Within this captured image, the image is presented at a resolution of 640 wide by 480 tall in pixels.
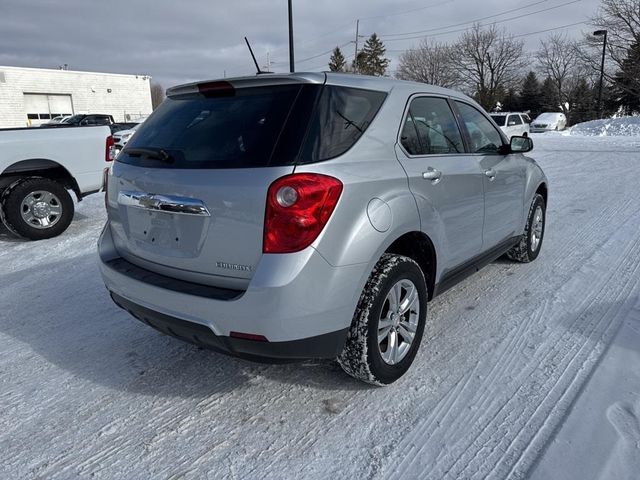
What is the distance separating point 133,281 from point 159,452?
35.0 inches

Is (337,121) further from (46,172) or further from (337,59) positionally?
(337,59)

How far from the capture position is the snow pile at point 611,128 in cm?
2539

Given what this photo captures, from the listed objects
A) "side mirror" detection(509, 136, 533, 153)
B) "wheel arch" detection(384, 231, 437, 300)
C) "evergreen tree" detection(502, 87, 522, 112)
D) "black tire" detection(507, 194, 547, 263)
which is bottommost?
"black tire" detection(507, 194, 547, 263)

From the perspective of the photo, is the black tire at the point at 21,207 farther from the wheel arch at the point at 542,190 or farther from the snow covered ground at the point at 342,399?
the wheel arch at the point at 542,190

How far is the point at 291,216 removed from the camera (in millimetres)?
2164

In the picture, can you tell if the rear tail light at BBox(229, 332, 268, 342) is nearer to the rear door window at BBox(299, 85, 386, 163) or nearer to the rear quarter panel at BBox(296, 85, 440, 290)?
the rear quarter panel at BBox(296, 85, 440, 290)

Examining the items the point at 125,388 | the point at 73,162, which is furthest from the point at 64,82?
the point at 125,388

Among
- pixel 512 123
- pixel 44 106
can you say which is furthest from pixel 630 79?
pixel 44 106

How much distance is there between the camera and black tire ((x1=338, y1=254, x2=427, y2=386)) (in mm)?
2481

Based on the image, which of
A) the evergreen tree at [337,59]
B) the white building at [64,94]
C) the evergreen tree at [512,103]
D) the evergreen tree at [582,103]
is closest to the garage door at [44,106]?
the white building at [64,94]

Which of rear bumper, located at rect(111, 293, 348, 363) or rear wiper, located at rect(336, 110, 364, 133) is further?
rear wiper, located at rect(336, 110, 364, 133)

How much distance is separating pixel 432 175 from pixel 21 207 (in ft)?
17.4

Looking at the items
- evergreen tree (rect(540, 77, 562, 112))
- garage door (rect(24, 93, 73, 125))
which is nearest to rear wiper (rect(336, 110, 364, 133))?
garage door (rect(24, 93, 73, 125))

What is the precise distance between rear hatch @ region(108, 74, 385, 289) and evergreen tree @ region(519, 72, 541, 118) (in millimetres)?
62379
